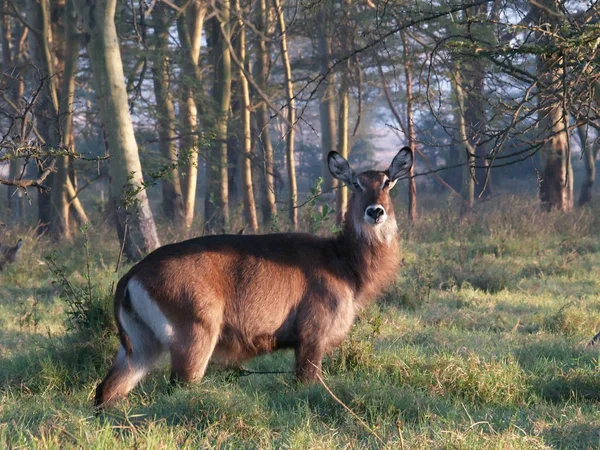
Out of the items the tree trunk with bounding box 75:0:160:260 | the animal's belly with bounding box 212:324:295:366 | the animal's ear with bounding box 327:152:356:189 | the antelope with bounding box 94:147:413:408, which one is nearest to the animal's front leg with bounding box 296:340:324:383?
the antelope with bounding box 94:147:413:408

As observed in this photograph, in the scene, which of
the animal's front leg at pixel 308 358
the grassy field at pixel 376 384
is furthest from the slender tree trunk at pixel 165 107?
the animal's front leg at pixel 308 358

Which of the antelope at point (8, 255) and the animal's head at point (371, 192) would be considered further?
the antelope at point (8, 255)

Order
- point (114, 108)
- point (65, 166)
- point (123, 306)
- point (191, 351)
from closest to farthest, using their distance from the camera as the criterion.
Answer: point (191, 351) < point (123, 306) < point (114, 108) < point (65, 166)

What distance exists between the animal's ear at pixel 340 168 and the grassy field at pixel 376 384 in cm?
121

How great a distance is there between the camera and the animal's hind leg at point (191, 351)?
4703mm

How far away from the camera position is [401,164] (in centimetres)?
566

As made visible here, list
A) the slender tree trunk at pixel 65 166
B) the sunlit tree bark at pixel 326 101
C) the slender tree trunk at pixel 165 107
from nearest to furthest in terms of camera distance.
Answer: the slender tree trunk at pixel 65 166, the slender tree trunk at pixel 165 107, the sunlit tree bark at pixel 326 101

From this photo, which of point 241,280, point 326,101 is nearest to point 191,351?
point 241,280

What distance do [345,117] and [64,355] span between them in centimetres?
1071

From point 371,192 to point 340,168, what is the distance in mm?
334

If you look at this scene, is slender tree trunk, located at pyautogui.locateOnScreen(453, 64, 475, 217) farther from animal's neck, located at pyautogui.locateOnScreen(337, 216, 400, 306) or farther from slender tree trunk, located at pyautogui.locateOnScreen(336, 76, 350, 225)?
slender tree trunk, located at pyautogui.locateOnScreen(336, 76, 350, 225)

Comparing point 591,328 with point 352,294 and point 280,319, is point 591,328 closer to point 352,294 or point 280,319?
point 352,294

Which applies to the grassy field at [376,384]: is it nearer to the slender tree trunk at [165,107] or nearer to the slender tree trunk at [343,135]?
the slender tree trunk at [165,107]

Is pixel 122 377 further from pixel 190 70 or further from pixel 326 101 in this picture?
pixel 326 101
